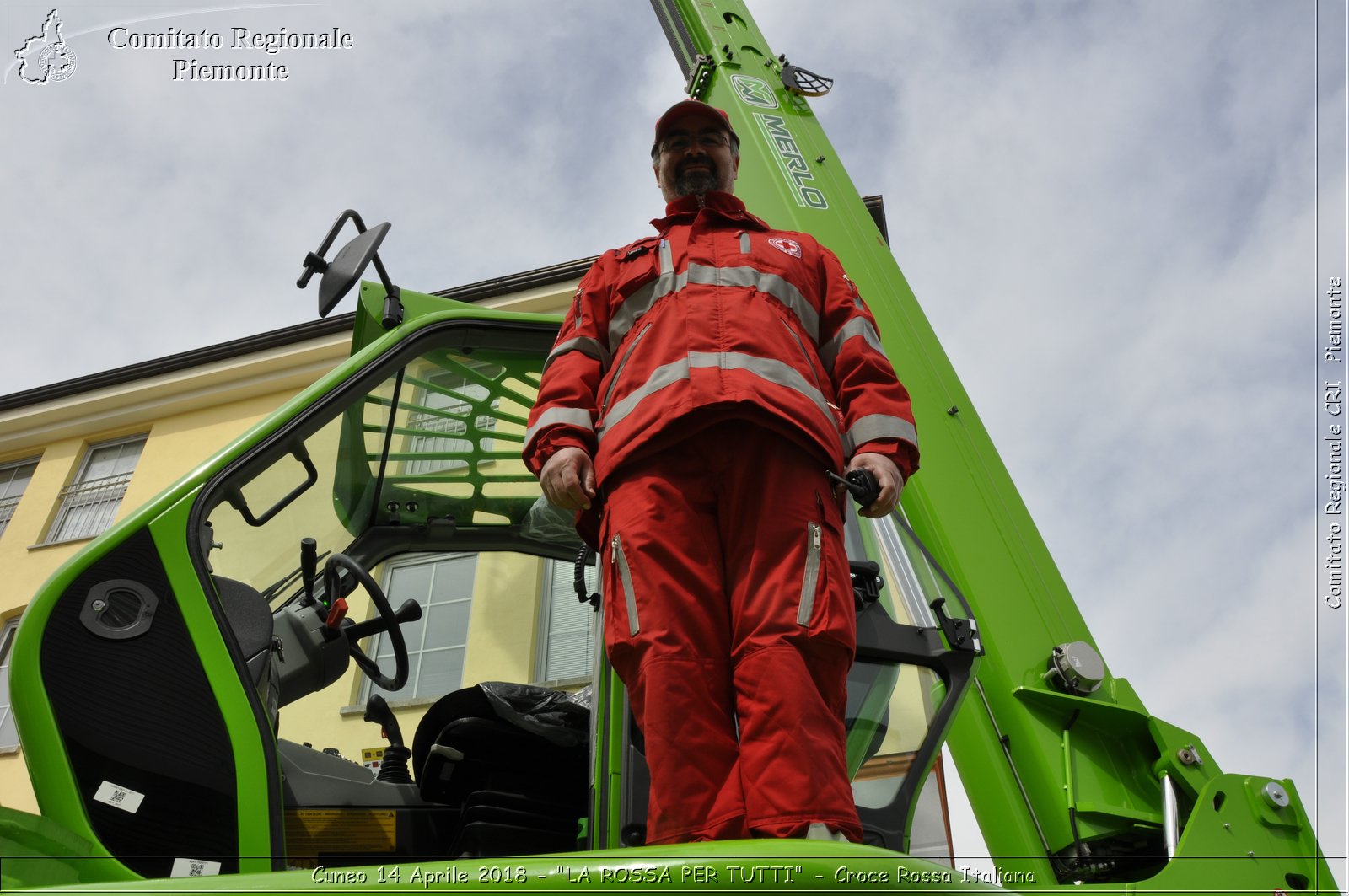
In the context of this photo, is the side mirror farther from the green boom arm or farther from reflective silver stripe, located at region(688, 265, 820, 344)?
the green boom arm

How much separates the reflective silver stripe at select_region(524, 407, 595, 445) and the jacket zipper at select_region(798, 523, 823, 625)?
0.51 metres

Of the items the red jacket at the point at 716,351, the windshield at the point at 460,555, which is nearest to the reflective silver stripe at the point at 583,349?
the red jacket at the point at 716,351

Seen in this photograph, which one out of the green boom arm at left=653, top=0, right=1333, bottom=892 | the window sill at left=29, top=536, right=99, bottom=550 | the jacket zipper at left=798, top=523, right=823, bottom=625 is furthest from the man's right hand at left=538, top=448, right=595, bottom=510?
the window sill at left=29, top=536, right=99, bottom=550

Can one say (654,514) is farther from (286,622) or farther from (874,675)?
(286,622)

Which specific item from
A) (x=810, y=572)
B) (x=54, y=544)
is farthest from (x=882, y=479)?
(x=54, y=544)

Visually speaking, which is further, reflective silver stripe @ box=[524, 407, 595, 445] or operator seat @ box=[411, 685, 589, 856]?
operator seat @ box=[411, 685, 589, 856]

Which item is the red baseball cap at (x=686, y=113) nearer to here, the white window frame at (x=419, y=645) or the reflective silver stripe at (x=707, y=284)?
the reflective silver stripe at (x=707, y=284)

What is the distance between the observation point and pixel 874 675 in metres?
2.10

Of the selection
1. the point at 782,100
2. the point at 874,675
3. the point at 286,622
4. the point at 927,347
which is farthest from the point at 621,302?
the point at 782,100

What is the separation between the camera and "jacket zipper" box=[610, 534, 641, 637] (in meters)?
1.72

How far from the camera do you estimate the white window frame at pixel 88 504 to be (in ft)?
38.8

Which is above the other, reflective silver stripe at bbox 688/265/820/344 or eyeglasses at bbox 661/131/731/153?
eyeglasses at bbox 661/131/731/153

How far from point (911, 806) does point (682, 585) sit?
2.43ft

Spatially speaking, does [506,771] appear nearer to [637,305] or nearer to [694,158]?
[637,305]
